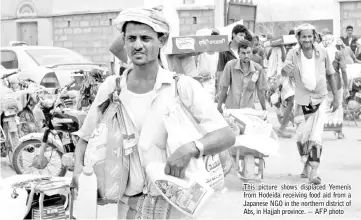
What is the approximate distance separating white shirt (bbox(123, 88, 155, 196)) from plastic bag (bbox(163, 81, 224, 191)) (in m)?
0.15

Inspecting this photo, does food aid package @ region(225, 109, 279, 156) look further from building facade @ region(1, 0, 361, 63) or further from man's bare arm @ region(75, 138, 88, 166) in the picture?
building facade @ region(1, 0, 361, 63)

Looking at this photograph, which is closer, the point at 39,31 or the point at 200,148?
the point at 200,148

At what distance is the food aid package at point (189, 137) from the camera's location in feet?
11.2

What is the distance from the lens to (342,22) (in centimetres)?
2770

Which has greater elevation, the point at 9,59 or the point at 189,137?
the point at 9,59

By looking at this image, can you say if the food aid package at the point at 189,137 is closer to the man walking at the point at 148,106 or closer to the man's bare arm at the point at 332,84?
the man walking at the point at 148,106

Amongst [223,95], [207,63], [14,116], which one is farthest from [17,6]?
[223,95]

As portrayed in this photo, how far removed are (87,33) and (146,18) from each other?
29620 millimetres

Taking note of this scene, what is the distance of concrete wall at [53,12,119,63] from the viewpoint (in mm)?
32531

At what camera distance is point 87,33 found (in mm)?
32875

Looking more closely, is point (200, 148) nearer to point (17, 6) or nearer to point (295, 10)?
point (17, 6)

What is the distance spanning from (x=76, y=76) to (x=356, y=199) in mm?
4887

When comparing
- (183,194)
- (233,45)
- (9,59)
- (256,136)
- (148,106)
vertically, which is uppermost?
(233,45)

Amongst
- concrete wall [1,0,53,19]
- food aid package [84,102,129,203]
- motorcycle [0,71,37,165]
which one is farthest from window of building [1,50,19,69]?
concrete wall [1,0,53,19]
